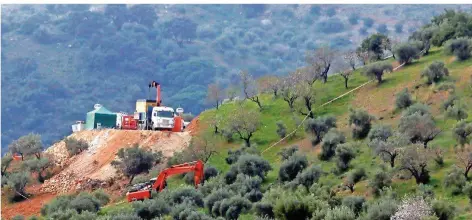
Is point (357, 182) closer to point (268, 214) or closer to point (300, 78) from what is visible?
point (268, 214)

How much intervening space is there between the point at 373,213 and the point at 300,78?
4578cm

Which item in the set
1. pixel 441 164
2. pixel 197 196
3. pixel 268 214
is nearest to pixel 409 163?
pixel 441 164

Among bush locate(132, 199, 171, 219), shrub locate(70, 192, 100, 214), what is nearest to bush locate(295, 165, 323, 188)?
bush locate(132, 199, 171, 219)

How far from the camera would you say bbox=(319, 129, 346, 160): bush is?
72375 mm

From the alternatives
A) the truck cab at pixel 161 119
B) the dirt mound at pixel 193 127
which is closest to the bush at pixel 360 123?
the dirt mound at pixel 193 127

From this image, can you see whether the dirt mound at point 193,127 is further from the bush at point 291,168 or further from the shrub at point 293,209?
the shrub at point 293,209

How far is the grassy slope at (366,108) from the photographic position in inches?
2510

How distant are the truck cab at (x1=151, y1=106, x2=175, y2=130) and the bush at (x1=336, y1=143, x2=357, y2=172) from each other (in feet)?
75.2

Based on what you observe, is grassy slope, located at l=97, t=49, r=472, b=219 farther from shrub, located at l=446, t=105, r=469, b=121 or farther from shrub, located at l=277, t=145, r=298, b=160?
shrub, located at l=277, t=145, r=298, b=160

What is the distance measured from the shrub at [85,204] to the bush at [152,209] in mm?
6555

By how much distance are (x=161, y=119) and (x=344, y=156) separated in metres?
23.9

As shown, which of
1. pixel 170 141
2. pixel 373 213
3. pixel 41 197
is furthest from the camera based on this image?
pixel 170 141

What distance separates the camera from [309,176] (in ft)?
210

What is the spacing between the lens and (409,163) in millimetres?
58500
